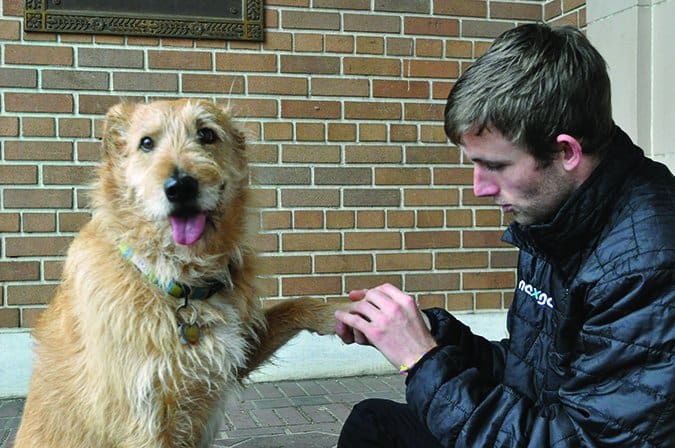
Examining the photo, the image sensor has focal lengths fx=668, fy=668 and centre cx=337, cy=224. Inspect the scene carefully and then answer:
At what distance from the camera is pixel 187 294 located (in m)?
2.43

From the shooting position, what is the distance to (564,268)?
2012 millimetres

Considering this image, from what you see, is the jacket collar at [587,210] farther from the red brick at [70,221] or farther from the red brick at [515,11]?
the red brick at [515,11]

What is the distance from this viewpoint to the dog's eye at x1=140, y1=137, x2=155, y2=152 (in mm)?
2439

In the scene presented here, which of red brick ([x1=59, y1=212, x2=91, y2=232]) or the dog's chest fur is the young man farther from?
red brick ([x1=59, y1=212, x2=91, y2=232])

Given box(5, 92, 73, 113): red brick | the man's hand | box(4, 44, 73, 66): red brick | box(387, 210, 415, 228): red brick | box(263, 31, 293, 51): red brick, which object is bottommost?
the man's hand

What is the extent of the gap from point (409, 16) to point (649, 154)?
6.83 feet

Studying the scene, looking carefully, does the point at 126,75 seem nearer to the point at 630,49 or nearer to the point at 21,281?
the point at 21,281

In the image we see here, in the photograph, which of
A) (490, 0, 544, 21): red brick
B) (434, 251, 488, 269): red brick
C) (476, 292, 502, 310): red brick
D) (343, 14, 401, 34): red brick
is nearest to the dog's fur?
(343, 14, 401, 34): red brick

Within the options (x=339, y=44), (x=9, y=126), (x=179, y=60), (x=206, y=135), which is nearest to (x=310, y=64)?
(x=339, y=44)

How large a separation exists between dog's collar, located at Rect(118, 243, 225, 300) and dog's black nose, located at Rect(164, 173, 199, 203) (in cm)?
33

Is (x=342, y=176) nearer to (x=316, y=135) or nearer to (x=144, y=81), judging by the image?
(x=316, y=135)

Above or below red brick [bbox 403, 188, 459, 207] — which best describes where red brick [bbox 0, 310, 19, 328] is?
below

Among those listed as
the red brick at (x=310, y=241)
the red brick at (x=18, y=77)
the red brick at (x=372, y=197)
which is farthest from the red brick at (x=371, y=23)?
the red brick at (x=18, y=77)

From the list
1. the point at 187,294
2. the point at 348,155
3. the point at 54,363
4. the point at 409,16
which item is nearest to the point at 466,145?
the point at 187,294
